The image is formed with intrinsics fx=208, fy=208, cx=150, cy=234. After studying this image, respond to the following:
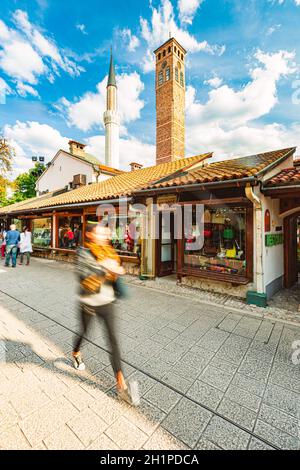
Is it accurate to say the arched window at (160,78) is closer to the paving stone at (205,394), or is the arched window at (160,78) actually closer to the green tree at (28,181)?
the green tree at (28,181)

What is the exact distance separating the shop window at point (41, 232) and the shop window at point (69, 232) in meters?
1.23

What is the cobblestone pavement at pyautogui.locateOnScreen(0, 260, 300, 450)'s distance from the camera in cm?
180

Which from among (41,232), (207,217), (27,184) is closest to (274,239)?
(207,217)

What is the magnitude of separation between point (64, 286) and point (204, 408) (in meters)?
5.43

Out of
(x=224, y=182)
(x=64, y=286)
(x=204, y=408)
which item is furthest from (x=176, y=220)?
(x=204, y=408)

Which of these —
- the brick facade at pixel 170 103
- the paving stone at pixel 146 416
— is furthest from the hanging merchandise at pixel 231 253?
the brick facade at pixel 170 103

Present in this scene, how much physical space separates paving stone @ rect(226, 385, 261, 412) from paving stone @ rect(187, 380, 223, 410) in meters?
0.12

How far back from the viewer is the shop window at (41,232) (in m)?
12.2

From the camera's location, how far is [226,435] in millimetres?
1818

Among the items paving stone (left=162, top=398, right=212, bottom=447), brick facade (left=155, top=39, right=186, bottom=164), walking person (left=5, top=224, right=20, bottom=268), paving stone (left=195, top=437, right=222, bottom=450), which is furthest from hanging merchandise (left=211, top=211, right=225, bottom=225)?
brick facade (left=155, top=39, right=186, bottom=164)

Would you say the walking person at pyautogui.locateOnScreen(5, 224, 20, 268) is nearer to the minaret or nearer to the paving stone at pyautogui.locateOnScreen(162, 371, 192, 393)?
the paving stone at pyautogui.locateOnScreen(162, 371, 192, 393)

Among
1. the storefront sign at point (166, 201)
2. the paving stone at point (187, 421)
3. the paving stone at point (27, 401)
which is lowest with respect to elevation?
the paving stone at point (187, 421)

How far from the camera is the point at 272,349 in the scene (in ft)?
10.3
